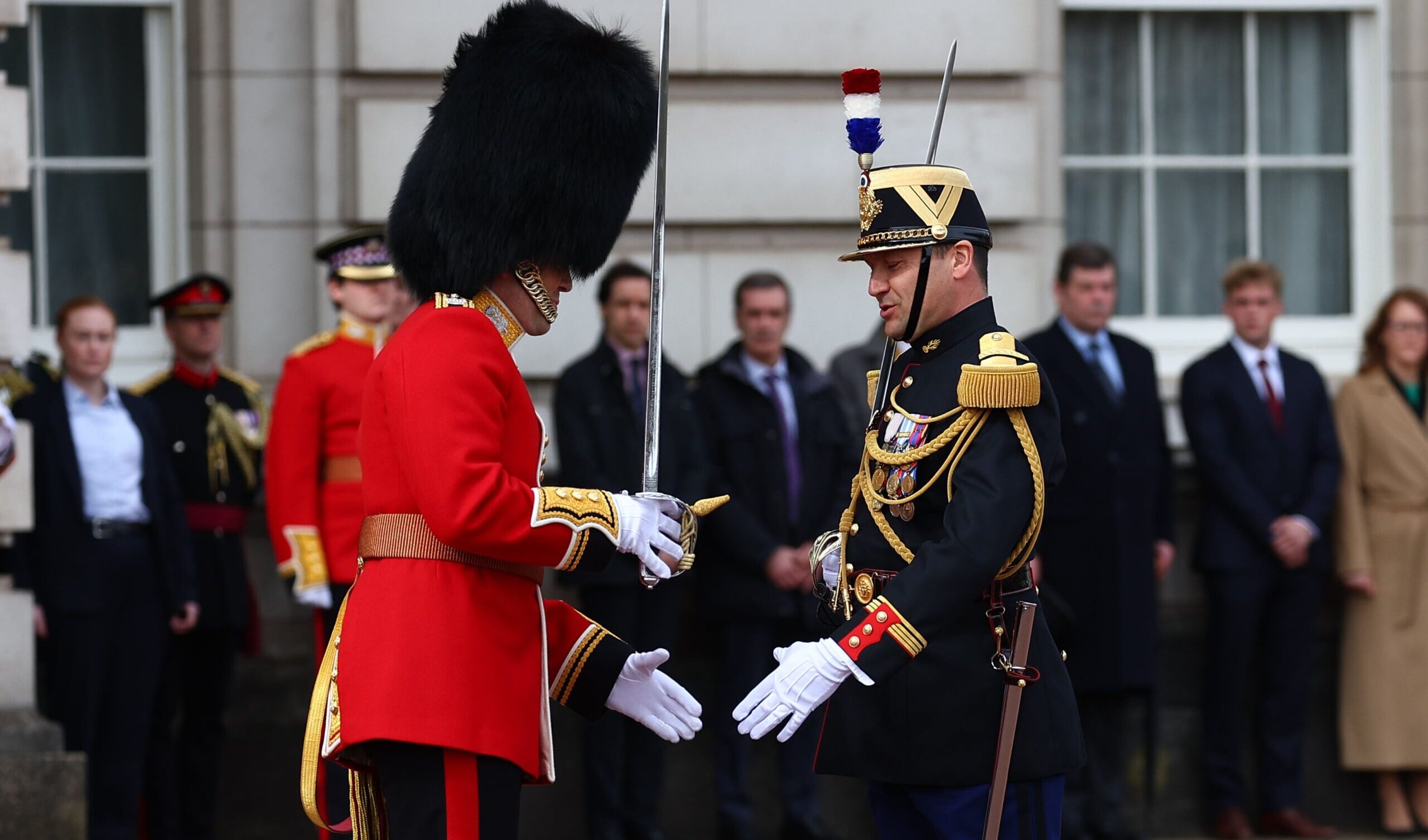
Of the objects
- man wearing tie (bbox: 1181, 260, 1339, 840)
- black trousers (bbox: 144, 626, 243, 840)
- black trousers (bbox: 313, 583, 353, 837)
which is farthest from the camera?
man wearing tie (bbox: 1181, 260, 1339, 840)

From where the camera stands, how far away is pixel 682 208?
7.80 m

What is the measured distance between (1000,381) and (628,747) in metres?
3.62

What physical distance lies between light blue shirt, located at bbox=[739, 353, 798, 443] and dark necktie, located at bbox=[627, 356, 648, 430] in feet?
1.26

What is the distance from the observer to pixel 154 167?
7852mm

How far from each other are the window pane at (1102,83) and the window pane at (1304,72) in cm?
55

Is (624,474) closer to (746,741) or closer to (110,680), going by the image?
(746,741)

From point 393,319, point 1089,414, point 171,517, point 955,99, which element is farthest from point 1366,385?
point 171,517

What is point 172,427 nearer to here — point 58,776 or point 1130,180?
point 58,776

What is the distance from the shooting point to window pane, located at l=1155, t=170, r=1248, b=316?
8.60m

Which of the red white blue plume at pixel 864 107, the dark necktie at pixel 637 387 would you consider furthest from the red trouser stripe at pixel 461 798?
the dark necktie at pixel 637 387

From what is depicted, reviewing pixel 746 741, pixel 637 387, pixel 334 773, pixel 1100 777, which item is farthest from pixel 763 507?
pixel 334 773

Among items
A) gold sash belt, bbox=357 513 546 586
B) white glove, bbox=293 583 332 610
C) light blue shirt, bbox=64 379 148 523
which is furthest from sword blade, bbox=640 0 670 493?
light blue shirt, bbox=64 379 148 523

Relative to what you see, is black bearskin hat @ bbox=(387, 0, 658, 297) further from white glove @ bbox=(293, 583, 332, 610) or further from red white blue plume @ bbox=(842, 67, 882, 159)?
white glove @ bbox=(293, 583, 332, 610)

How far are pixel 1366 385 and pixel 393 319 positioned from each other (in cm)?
365
